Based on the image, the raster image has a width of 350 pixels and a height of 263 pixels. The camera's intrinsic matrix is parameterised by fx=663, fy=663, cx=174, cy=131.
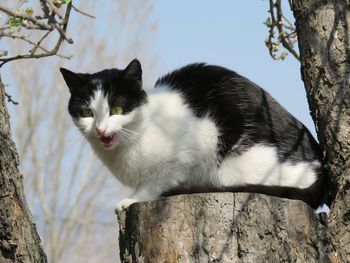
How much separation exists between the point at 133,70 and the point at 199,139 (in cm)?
49

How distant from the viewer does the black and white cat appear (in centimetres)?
317

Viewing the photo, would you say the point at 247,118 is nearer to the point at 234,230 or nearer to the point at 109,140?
the point at 109,140

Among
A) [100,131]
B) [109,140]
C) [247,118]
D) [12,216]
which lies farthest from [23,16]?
[247,118]

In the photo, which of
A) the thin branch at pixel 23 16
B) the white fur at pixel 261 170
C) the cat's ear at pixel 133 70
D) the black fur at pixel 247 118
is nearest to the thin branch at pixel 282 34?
the black fur at pixel 247 118

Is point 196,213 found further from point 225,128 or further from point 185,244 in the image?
point 225,128

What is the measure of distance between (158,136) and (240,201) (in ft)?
2.60

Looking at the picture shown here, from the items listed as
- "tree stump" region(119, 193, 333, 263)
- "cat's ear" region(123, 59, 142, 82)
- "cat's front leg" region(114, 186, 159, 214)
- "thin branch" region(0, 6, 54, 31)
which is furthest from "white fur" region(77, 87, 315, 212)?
"thin branch" region(0, 6, 54, 31)

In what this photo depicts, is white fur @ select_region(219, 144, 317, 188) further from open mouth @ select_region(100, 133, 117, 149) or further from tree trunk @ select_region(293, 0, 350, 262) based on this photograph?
open mouth @ select_region(100, 133, 117, 149)

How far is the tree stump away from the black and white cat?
482 mm

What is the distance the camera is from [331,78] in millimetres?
3000

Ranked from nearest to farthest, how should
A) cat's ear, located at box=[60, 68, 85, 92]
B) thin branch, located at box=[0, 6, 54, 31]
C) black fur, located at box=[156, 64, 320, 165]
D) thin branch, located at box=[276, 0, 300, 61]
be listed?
thin branch, located at box=[0, 6, 54, 31], black fur, located at box=[156, 64, 320, 165], cat's ear, located at box=[60, 68, 85, 92], thin branch, located at box=[276, 0, 300, 61]

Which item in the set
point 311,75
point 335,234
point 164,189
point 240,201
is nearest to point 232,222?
point 240,201

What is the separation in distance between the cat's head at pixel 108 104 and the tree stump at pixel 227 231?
2.17 feet

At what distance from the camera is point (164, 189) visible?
3.17 metres
